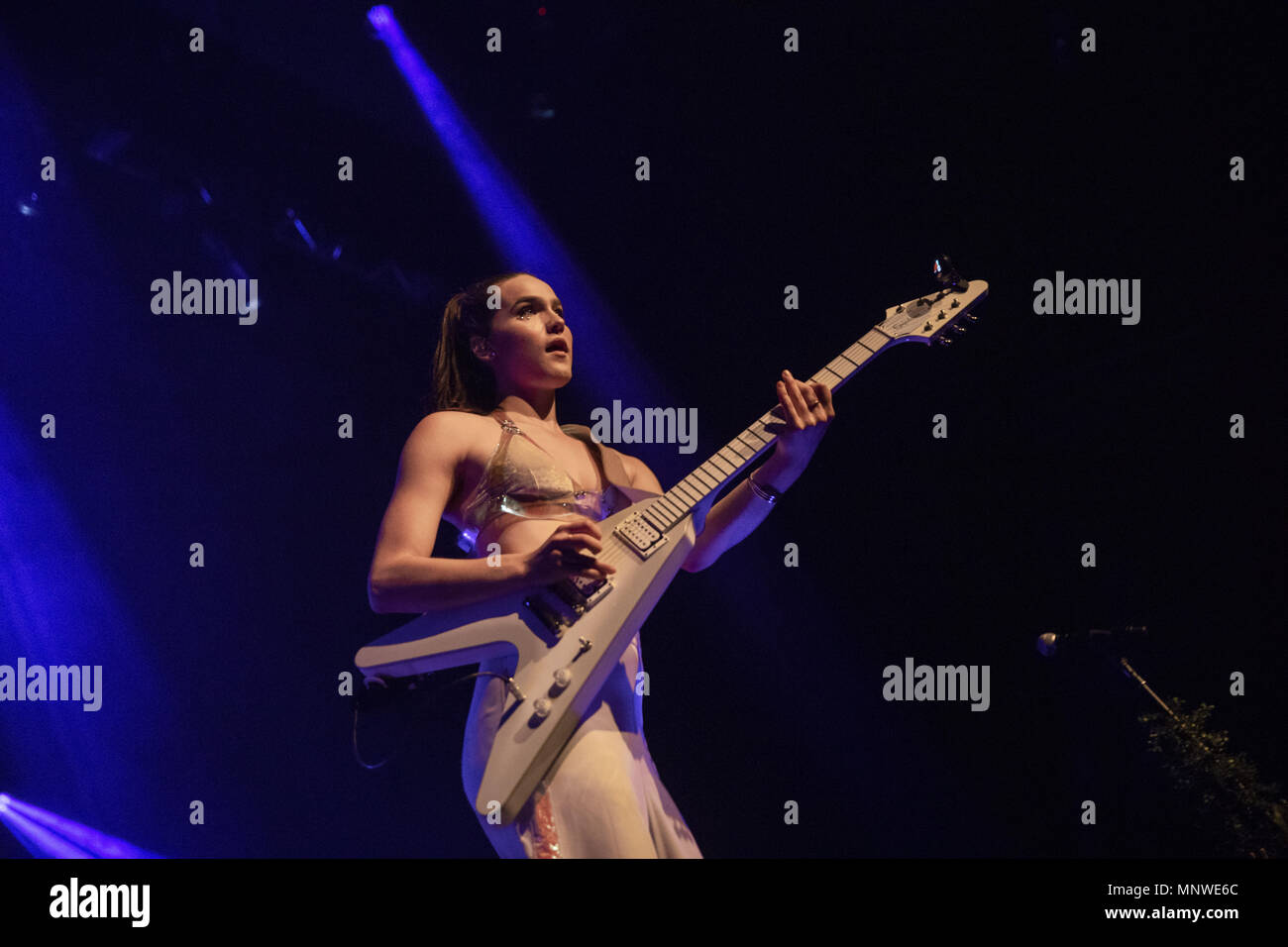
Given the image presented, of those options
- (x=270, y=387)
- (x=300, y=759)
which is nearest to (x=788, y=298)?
(x=270, y=387)

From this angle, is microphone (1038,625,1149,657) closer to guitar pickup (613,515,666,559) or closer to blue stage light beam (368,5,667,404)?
guitar pickup (613,515,666,559)

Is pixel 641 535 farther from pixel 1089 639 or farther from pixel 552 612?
pixel 1089 639

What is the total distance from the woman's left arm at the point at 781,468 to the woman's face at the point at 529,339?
1.92ft

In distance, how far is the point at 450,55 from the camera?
11.9ft

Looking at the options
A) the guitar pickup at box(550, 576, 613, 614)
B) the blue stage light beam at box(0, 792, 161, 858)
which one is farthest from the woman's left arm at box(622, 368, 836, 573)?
the blue stage light beam at box(0, 792, 161, 858)

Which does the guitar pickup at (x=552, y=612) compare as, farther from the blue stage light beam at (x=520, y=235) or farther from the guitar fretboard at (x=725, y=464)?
the blue stage light beam at (x=520, y=235)

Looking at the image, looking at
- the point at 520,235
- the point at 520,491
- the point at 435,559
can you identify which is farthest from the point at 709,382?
the point at 435,559

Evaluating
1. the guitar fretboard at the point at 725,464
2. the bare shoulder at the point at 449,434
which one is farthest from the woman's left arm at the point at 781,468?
the bare shoulder at the point at 449,434

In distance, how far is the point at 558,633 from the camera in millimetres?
2129

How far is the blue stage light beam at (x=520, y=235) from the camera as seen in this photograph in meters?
3.56

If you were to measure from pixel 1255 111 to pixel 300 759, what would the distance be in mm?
4101
